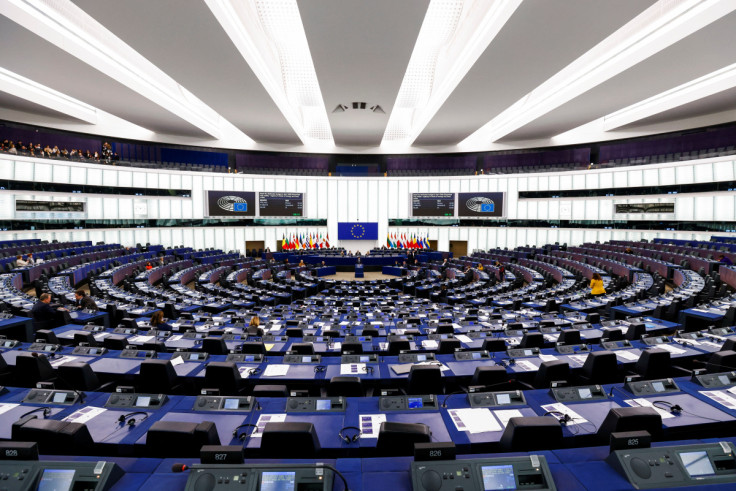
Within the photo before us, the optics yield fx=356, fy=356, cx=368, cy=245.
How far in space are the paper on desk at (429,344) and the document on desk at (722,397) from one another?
3892mm

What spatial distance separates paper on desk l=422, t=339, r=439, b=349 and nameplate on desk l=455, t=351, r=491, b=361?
1.03 m

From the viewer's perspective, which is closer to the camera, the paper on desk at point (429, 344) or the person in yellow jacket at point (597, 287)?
the paper on desk at point (429, 344)

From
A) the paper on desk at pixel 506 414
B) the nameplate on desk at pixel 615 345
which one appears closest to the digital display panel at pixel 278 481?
the paper on desk at pixel 506 414

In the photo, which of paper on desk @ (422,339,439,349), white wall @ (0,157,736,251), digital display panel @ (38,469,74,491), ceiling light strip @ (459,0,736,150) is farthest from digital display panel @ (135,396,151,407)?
white wall @ (0,157,736,251)

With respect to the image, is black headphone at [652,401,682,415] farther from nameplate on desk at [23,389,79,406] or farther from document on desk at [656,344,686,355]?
nameplate on desk at [23,389,79,406]

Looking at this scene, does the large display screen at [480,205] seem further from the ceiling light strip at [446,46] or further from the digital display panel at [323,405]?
the digital display panel at [323,405]

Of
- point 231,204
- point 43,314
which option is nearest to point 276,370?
point 43,314

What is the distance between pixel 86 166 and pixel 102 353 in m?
26.5

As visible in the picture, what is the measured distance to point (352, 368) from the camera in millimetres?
5496

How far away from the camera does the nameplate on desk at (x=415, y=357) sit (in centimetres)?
579

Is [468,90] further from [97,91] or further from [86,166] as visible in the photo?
[86,166]

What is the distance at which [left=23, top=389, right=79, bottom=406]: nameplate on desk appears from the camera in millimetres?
4059

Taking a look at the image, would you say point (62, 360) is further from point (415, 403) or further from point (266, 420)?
point (415, 403)

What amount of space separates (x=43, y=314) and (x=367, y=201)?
29403 mm
